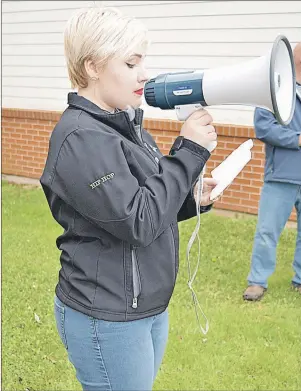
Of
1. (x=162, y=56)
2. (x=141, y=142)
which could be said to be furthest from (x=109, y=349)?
(x=162, y=56)

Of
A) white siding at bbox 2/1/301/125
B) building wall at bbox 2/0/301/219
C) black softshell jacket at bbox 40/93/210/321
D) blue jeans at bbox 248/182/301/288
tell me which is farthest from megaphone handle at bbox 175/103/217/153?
white siding at bbox 2/1/301/125

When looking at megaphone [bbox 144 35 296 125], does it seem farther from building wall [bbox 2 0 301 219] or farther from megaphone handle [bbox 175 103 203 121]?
building wall [bbox 2 0 301 219]

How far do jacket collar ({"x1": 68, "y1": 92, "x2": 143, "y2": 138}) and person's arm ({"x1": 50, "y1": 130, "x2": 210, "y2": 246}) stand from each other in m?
0.10

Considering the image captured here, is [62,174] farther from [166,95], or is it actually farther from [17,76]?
[17,76]

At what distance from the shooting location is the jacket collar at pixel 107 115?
177cm

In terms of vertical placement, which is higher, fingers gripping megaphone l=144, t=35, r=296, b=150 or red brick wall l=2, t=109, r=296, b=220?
fingers gripping megaphone l=144, t=35, r=296, b=150

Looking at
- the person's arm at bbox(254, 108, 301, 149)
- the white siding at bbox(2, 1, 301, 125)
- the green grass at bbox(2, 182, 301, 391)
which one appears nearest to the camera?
the green grass at bbox(2, 182, 301, 391)

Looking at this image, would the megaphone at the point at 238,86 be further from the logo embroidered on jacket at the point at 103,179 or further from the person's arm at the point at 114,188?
the logo embroidered on jacket at the point at 103,179

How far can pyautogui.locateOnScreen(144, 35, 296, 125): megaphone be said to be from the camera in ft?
5.85

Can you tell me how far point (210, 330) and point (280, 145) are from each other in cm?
137

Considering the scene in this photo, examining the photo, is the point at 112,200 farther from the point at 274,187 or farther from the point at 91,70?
the point at 274,187

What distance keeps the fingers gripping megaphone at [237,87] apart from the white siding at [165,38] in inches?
159

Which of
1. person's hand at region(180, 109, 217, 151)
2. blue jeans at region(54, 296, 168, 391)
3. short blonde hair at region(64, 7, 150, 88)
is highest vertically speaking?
short blonde hair at region(64, 7, 150, 88)

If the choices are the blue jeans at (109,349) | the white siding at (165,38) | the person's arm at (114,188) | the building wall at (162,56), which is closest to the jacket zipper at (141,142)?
the person's arm at (114,188)
